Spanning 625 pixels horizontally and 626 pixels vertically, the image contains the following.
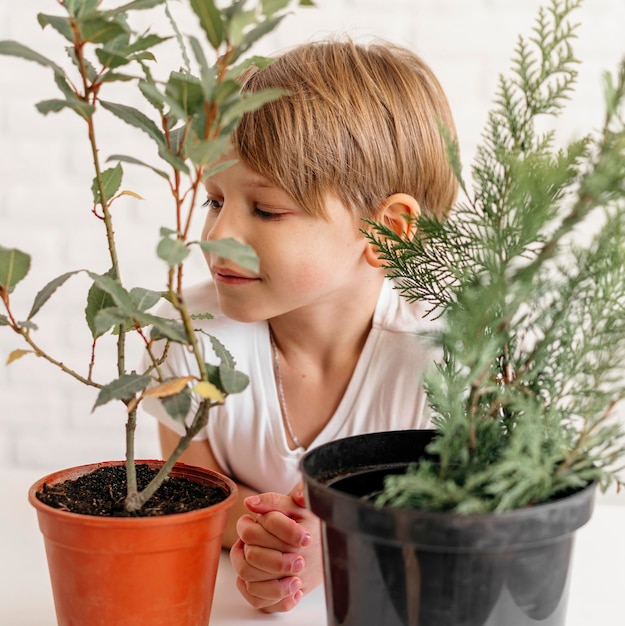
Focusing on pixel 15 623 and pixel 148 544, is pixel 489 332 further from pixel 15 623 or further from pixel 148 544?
pixel 15 623

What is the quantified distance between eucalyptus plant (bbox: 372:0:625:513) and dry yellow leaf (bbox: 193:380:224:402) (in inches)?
5.8

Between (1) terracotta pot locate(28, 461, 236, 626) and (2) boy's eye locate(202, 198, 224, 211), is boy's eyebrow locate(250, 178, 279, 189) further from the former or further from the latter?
(1) terracotta pot locate(28, 461, 236, 626)

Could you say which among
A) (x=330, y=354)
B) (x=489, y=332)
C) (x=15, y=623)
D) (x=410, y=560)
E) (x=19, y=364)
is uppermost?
(x=489, y=332)

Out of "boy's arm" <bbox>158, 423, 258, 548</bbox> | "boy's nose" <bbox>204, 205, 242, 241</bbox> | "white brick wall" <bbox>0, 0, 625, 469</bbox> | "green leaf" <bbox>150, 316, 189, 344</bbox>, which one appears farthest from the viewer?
"white brick wall" <bbox>0, 0, 625, 469</bbox>

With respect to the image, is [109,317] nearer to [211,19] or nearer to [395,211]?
[211,19]

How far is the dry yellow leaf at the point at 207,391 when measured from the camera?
0.63 meters

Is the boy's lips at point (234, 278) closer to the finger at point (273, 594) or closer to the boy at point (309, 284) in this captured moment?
the boy at point (309, 284)

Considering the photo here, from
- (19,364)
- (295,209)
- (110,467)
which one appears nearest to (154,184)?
(19,364)

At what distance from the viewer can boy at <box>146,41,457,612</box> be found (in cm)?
100

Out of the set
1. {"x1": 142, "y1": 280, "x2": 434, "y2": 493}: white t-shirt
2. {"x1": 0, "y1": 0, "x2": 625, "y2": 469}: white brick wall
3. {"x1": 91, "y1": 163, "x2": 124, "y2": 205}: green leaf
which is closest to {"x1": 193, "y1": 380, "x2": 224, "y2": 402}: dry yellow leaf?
{"x1": 91, "y1": 163, "x2": 124, "y2": 205}: green leaf

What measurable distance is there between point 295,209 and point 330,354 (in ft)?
1.04

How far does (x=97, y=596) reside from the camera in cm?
70

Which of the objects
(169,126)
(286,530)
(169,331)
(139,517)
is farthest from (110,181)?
(286,530)

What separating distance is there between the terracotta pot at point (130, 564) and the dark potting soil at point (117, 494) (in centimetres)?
2
